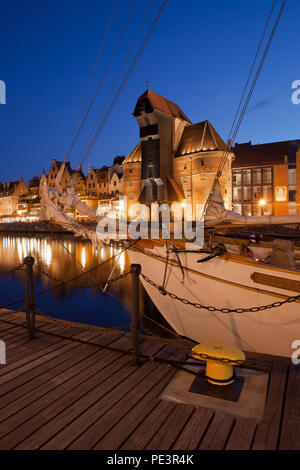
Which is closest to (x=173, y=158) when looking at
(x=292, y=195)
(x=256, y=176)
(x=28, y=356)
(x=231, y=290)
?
(x=256, y=176)

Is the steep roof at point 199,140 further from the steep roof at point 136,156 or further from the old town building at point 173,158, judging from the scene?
the steep roof at point 136,156

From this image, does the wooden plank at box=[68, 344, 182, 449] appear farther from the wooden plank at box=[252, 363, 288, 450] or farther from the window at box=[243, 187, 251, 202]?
the window at box=[243, 187, 251, 202]

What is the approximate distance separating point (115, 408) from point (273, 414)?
1514 mm

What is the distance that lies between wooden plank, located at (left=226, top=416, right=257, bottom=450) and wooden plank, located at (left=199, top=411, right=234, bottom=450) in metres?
0.04

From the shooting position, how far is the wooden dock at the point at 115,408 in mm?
2494

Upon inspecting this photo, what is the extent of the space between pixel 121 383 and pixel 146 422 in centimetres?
75

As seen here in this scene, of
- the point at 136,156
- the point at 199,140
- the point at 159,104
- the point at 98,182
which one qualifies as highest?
the point at 159,104

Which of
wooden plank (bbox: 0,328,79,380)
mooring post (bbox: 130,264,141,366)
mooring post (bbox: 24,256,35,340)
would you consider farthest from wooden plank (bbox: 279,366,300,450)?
mooring post (bbox: 24,256,35,340)

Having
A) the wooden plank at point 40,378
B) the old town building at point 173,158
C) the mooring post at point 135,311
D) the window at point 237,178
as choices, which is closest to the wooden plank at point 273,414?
the mooring post at point 135,311

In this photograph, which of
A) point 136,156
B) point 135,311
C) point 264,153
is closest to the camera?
point 135,311

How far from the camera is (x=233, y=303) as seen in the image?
5.89 meters

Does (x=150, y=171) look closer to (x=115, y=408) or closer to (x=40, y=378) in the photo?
(x=40, y=378)

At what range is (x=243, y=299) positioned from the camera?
5734mm

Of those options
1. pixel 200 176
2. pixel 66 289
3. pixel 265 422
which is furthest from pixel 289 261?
pixel 200 176
